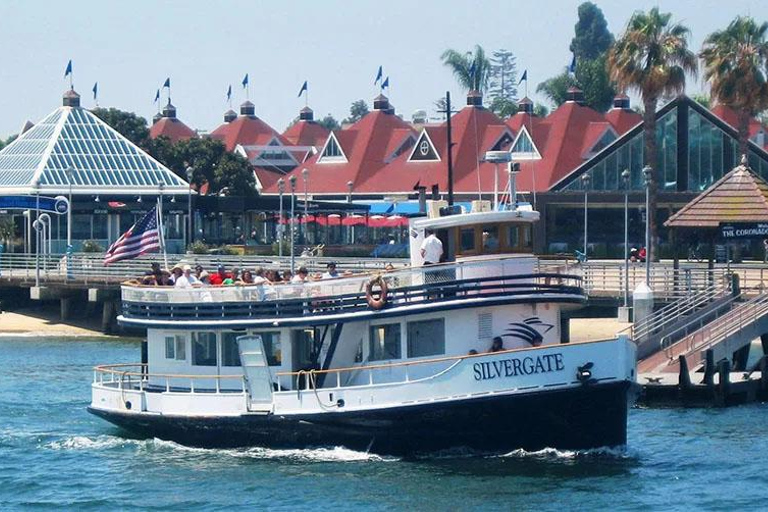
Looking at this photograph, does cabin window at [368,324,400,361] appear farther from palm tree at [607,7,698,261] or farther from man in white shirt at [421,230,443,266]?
palm tree at [607,7,698,261]

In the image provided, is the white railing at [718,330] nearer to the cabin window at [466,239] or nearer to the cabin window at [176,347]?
the cabin window at [466,239]

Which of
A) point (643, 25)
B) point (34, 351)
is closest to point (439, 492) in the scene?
point (34, 351)

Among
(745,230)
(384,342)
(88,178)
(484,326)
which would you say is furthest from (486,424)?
(88,178)

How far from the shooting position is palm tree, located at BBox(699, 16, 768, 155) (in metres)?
68.9

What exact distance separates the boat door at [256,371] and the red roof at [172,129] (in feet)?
314

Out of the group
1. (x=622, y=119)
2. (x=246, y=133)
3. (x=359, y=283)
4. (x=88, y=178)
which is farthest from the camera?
(x=246, y=133)

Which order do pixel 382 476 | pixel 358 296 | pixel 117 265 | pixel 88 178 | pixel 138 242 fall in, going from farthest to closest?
pixel 88 178, pixel 117 265, pixel 138 242, pixel 358 296, pixel 382 476

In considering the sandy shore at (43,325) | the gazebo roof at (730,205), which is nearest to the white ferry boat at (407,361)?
the gazebo roof at (730,205)

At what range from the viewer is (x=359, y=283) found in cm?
3334

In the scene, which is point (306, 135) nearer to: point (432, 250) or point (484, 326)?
point (432, 250)

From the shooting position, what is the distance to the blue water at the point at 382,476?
1176 inches

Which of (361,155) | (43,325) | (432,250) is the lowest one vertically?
(43,325)

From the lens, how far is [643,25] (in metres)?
69.8

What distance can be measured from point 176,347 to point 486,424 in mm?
7299
